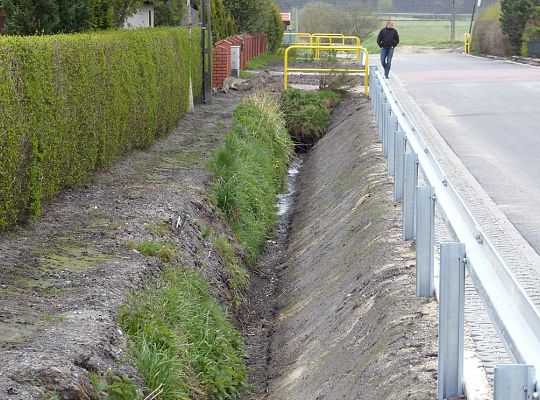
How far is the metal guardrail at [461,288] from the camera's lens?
3.37 metres

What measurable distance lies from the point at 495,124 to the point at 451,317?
13661 mm

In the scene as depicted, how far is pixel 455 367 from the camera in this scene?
5.17 meters

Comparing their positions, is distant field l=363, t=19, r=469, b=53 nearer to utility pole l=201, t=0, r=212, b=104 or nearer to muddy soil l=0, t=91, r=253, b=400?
utility pole l=201, t=0, r=212, b=104

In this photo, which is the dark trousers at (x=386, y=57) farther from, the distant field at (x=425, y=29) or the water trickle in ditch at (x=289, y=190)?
the distant field at (x=425, y=29)

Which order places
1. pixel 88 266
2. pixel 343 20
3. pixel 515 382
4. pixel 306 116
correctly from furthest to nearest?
pixel 343 20 → pixel 306 116 → pixel 88 266 → pixel 515 382

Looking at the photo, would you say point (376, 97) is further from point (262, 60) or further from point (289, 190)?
point (262, 60)

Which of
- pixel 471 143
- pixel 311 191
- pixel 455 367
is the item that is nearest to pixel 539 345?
pixel 455 367

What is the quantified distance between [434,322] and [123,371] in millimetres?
2067

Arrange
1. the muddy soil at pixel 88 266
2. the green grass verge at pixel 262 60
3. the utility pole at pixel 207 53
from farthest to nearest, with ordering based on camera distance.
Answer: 1. the green grass verge at pixel 262 60
2. the utility pole at pixel 207 53
3. the muddy soil at pixel 88 266

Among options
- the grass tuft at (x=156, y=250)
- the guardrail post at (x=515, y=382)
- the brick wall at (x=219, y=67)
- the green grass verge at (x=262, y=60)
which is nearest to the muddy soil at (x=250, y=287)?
the grass tuft at (x=156, y=250)

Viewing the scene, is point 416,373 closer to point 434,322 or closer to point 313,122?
point 434,322

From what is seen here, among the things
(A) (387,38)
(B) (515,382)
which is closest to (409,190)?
(B) (515,382)

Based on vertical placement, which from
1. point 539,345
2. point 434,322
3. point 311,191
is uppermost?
point 539,345

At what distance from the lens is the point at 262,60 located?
4344 centimetres
